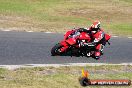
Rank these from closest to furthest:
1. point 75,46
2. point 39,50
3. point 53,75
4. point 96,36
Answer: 1. point 53,75
2. point 75,46
3. point 96,36
4. point 39,50

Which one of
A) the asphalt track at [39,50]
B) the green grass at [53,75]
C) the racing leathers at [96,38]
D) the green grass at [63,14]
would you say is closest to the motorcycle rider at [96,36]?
the racing leathers at [96,38]

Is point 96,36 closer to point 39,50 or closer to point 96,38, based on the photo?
point 96,38

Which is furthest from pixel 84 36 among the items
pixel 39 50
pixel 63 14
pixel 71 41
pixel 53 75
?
pixel 63 14

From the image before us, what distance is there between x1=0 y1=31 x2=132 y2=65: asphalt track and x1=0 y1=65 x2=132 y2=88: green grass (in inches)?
48.0

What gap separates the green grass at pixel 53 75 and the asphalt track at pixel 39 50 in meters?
1.22

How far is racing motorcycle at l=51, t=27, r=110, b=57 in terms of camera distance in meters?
16.0

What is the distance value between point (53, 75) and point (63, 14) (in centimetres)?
1694

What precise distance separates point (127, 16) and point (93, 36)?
48.9ft

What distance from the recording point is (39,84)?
1152 centimetres

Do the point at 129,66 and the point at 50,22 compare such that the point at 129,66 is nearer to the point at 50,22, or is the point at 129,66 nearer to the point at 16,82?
the point at 16,82

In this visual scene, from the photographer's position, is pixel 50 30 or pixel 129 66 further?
pixel 50 30

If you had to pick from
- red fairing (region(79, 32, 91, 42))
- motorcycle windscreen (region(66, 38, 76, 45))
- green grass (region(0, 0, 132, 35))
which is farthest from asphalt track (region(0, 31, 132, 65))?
green grass (region(0, 0, 132, 35))

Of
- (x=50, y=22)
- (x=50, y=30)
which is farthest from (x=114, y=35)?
(x=50, y=22)

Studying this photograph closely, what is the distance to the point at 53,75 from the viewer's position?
12.8 meters
